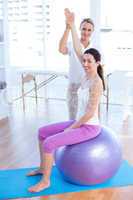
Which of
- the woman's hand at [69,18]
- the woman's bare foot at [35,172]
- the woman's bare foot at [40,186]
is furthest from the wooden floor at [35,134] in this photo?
the woman's hand at [69,18]

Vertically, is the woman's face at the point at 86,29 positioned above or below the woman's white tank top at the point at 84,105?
above

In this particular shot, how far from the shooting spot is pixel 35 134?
4.21 meters

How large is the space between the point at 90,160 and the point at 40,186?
1.46ft

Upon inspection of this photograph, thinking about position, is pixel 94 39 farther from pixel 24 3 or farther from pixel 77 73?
pixel 77 73

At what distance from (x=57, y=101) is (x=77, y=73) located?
2776 mm

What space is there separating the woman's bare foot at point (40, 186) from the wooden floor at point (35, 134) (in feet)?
→ 0.35

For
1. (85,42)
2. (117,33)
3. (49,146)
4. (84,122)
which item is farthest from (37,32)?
(49,146)

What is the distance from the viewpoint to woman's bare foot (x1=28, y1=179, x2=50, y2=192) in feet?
9.07

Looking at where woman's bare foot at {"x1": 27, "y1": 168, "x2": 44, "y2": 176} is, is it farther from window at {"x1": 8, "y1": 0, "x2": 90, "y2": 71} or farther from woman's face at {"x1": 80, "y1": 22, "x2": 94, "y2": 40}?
window at {"x1": 8, "y1": 0, "x2": 90, "y2": 71}

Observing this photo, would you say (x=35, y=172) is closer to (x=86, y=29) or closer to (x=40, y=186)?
(x=40, y=186)

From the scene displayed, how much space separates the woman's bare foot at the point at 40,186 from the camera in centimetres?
276

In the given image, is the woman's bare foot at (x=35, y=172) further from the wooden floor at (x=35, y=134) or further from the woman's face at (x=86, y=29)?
the woman's face at (x=86, y=29)

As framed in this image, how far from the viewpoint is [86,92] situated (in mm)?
2850

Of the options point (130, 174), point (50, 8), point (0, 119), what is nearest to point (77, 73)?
point (130, 174)
